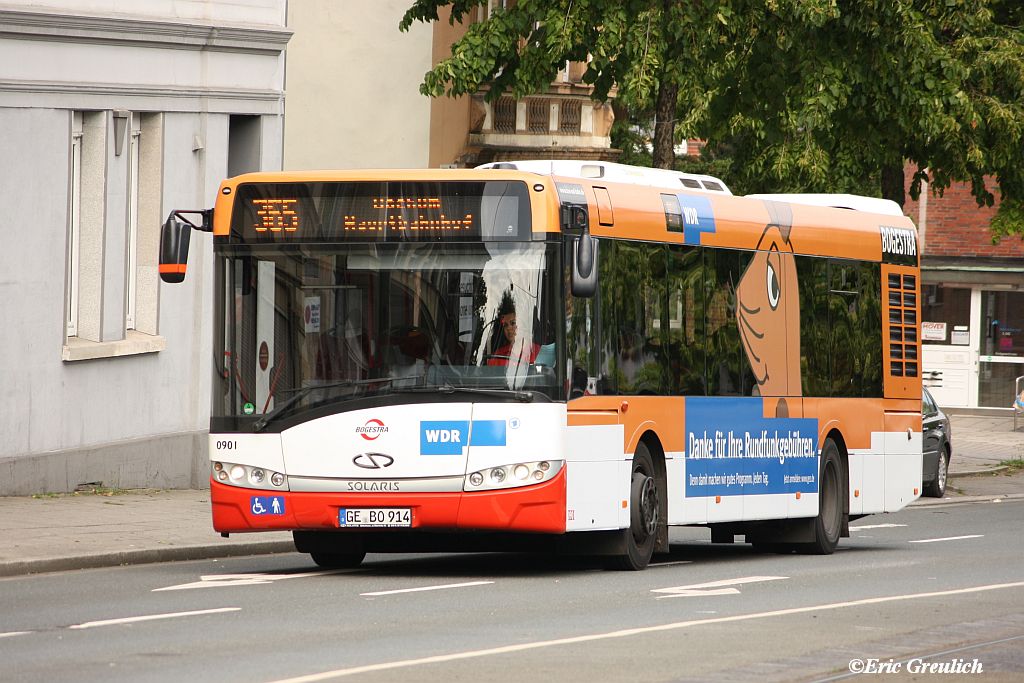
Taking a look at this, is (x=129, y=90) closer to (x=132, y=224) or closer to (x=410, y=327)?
(x=132, y=224)

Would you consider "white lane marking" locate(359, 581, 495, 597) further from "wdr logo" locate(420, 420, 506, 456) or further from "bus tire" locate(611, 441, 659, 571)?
"bus tire" locate(611, 441, 659, 571)

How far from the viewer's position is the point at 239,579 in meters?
13.8

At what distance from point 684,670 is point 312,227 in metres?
5.50

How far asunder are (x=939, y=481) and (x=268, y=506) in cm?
1645

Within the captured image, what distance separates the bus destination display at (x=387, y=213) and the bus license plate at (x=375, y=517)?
5.95ft

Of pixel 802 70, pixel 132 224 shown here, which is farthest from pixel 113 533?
pixel 802 70

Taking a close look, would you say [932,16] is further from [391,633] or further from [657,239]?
[391,633]

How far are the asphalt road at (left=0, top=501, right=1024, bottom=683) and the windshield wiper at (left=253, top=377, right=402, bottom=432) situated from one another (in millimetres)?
1080

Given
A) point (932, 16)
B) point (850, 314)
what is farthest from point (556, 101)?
point (850, 314)

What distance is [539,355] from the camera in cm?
1353

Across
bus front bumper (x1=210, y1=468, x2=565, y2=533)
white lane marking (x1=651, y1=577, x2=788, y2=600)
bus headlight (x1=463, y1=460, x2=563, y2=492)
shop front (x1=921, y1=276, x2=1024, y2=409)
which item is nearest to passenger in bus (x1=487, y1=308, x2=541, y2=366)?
bus headlight (x1=463, y1=460, x2=563, y2=492)

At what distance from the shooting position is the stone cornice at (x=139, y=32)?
1989 centimetres

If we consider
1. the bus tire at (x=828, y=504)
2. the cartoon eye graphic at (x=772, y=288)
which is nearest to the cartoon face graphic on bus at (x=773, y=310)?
the cartoon eye graphic at (x=772, y=288)

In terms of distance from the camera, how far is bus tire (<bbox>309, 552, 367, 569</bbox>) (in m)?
15.2
